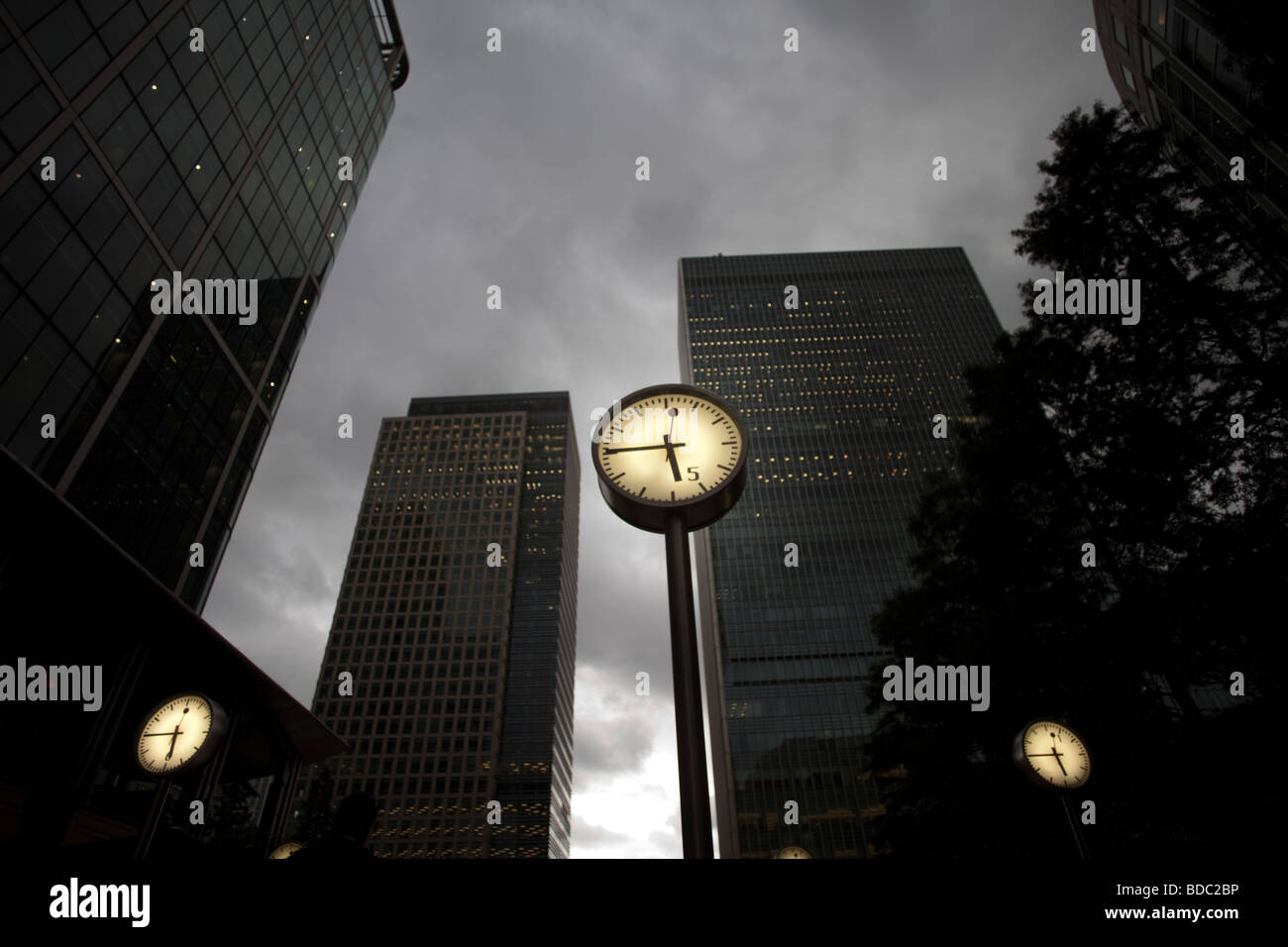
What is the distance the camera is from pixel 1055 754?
646 centimetres

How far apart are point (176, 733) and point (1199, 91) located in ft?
110

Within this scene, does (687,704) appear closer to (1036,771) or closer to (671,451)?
(671,451)

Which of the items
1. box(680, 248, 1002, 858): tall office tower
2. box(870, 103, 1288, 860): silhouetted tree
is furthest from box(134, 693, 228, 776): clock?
box(680, 248, 1002, 858): tall office tower

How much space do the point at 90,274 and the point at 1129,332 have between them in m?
35.0

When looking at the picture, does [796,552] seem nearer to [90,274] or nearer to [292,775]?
[292,775]

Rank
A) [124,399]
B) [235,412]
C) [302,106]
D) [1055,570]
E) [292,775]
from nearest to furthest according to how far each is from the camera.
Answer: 1. [1055,570]
2. [292,775]
3. [124,399]
4. [235,412]
5. [302,106]

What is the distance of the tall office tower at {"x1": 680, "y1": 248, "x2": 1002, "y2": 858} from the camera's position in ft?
216

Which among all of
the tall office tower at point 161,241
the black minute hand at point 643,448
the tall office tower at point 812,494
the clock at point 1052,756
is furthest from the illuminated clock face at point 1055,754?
the tall office tower at point 812,494

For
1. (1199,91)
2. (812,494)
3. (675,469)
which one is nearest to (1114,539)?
(675,469)

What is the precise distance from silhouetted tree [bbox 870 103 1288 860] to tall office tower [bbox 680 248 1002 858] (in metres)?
40.5

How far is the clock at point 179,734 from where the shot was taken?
5.35 meters

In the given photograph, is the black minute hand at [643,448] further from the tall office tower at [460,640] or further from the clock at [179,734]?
the tall office tower at [460,640]

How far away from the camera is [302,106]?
3866 cm

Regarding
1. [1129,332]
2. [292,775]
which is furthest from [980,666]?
[292,775]
